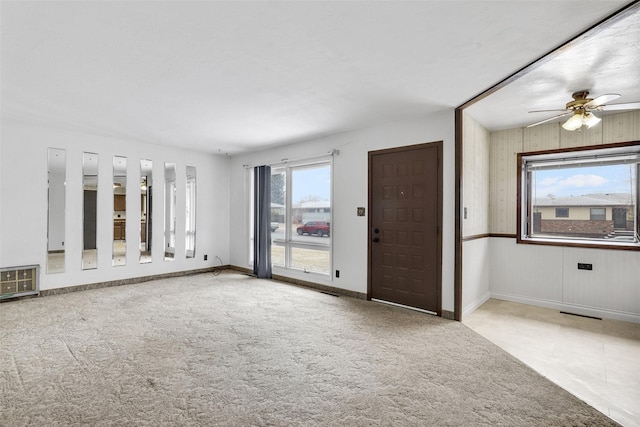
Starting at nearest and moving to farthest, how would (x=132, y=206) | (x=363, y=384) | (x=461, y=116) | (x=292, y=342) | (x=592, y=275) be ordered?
(x=363, y=384)
(x=292, y=342)
(x=461, y=116)
(x=592, y=275)
(x=132, y=206)

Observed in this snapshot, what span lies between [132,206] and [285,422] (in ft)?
16.4

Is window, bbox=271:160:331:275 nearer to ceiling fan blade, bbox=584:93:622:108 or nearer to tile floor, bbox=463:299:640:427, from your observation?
tile floor, bbox=463:299:640:427

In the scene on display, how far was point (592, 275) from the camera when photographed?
406 cm

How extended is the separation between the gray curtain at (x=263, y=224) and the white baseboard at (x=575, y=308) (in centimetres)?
389

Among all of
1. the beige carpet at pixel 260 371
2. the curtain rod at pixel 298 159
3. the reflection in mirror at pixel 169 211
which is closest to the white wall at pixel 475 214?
the beige carpet at pixel 260 371

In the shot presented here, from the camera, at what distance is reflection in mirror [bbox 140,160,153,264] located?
567 centimetres

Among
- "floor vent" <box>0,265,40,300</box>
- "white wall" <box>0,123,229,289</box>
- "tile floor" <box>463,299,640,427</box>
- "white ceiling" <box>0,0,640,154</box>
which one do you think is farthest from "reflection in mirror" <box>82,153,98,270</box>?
"tile floor" <box>463,299,640,427</box>

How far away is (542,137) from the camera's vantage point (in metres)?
4.44

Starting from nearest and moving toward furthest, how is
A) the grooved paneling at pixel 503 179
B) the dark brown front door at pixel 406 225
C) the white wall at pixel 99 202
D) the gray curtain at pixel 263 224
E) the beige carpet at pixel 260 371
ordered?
the beige carpet at pixel 260 371 → the dark brown front door at pixel 406 225 → the white wall at pixel 99 202 → the grooved paneling at pixel 503 179 → the gray curtain at pixel 263 224

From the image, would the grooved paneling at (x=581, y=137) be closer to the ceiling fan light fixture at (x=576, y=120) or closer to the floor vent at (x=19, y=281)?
the ceiling fan light fixture at (x=576, y=120)

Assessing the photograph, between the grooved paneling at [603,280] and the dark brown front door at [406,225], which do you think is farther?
the dark brown front door at [406,225]

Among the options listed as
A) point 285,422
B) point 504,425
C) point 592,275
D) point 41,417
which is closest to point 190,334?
point 41,417

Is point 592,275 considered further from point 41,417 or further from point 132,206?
point 132,206

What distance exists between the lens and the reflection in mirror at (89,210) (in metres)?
5.04
